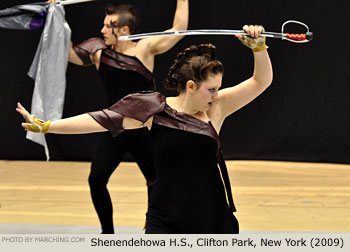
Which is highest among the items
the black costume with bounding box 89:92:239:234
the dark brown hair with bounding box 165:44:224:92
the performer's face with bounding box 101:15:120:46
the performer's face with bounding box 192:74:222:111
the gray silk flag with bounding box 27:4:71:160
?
the performer's face with bounding box 101:15:120:46

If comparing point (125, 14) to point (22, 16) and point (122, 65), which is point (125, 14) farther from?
point (22, 16)

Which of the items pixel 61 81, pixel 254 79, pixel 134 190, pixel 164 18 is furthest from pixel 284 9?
pixel 254 79

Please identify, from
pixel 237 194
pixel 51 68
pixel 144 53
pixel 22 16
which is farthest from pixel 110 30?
pixel 237 194

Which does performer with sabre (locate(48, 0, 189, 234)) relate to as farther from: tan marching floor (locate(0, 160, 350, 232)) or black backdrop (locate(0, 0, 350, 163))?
black backdrop (locate(0, 0, 350, 163))

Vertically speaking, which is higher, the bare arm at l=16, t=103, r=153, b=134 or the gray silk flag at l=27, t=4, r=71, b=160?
the gray silk flag at l=27, t=4, r=71, b=160

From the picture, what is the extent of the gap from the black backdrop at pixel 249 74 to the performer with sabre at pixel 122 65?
202 cm

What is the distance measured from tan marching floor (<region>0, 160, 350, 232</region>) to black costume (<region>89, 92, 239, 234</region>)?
1744mm

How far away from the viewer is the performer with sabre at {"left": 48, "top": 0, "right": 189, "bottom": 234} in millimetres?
4113

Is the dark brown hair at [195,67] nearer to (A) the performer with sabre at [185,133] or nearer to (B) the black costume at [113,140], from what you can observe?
(A) the performer with sabre at [185,133]

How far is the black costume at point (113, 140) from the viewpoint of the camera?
13.3ft

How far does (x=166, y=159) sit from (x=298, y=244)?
627 mm

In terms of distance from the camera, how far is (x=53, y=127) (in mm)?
2869

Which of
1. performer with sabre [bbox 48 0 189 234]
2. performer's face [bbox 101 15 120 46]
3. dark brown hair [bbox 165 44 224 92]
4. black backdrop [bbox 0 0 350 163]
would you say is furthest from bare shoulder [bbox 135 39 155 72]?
black backdrop [bbox 0 0 350 163]

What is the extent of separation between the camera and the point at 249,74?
6355mm
